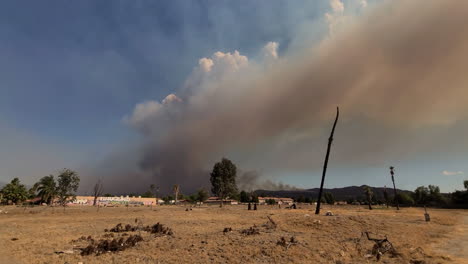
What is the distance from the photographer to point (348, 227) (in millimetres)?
18641

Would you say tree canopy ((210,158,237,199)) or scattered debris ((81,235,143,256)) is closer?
scattered debris ((81,235,143,256))

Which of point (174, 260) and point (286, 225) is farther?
point (286, 225)

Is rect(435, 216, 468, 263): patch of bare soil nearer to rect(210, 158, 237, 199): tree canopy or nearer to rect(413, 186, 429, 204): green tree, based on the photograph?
rect(210, 158, 237, 199): tree canopy

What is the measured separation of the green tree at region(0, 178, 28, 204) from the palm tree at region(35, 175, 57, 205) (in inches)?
349

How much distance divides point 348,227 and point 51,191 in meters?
114

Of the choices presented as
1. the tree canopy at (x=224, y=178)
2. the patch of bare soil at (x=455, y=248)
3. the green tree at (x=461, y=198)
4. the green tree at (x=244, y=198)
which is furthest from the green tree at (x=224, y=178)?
the patch of bare soil at (x=455, y=248)

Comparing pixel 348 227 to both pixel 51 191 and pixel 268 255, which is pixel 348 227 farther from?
pixel 51 191

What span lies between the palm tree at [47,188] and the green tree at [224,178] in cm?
6479

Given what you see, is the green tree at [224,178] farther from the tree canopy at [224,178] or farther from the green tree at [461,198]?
the green tree at [461,198]

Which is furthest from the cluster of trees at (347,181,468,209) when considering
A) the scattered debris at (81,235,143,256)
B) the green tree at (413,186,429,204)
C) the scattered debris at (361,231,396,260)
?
the scattered debris at (81,235,143,256)

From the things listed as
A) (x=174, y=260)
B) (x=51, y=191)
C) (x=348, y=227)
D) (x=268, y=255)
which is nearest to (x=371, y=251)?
(x=268, y=255)

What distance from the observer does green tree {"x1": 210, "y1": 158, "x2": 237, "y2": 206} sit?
92062mm

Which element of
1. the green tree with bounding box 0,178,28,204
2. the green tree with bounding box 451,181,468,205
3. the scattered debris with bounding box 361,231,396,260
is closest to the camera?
the scattered debris with bounding box 361,231,396,260

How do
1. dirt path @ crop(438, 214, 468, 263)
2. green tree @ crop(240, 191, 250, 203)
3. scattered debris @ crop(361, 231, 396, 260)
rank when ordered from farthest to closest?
green tree @ crop(240, 191, 250, 203) → scattered debris @ crop(361, 231, 396, 260) → dirt path @ crop(438, 214, 468, 263)
